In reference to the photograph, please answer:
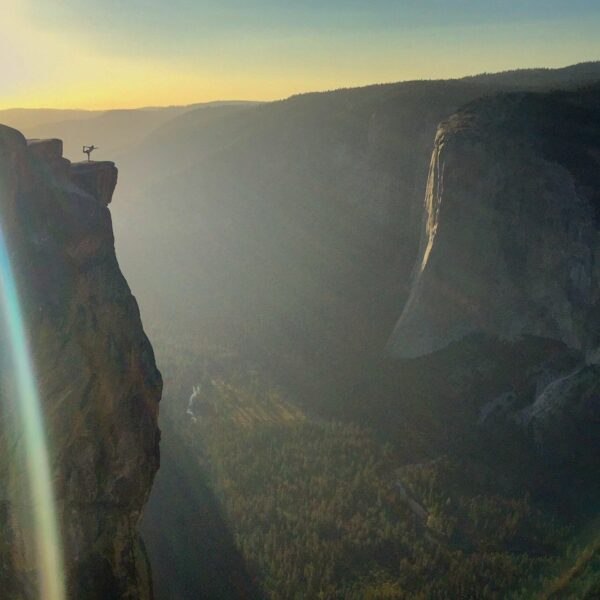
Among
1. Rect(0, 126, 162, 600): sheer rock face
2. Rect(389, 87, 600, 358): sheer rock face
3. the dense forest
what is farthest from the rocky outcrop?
Rect(389, 87, 600, 358): sheer rock face

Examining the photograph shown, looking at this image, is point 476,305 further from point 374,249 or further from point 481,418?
point 374,249

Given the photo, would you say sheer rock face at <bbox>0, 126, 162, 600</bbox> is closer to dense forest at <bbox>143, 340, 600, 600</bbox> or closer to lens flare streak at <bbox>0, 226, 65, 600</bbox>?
lens flare streak at <bbox>0, 226, 65, 600</bbox>

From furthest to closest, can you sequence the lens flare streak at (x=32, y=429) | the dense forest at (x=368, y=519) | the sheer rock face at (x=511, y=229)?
the sheer rock face at (x=511, y=229)
the dense forest at (x=368, y=519)
the lens flare streak at (x=32, y=429)

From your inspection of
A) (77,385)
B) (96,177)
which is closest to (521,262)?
(96,177)

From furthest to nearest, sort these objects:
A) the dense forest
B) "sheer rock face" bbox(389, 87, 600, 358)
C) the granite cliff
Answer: "sheer rock face" bbox(389, 87, 600, 358)
the granite cliff
the dense forest

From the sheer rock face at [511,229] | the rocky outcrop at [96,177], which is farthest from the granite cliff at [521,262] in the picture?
the rocky outcrop at [96,177]

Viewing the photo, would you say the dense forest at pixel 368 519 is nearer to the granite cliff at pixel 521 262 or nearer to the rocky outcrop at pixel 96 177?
the granite cliff at pixel 521 262
